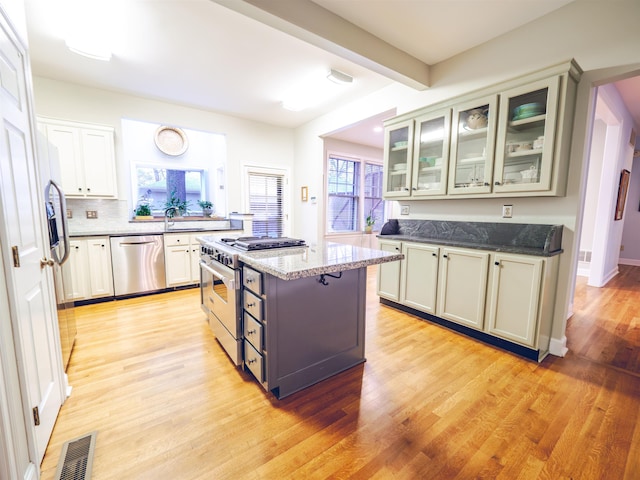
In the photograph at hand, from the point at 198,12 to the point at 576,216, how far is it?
3.39m

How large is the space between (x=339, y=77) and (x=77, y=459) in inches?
144

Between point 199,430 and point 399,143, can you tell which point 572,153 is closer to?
point 399,143

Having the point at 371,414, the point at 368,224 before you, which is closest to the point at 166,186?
the point at 368,224

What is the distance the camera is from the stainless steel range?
6.20ft

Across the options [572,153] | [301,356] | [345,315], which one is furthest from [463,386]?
[572,153]

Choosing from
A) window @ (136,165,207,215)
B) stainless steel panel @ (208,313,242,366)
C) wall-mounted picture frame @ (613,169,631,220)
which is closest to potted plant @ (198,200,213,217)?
window @ (136,165,207,215)

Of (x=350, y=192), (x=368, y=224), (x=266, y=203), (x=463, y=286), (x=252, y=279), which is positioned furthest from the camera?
(x=368, y=224)

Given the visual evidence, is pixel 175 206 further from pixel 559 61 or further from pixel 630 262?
pixel 630 262

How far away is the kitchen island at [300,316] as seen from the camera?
1.60 m

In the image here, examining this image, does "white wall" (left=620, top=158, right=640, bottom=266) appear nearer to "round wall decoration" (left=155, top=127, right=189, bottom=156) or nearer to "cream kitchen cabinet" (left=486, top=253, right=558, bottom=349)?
"cream kitchen cabinet" (left=486, top=253, right=558, bottom=349)

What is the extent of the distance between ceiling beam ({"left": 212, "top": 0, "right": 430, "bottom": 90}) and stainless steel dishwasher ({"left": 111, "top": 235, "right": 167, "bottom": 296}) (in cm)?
300

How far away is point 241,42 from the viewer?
2.54 metres

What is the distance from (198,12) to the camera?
84.8 inches

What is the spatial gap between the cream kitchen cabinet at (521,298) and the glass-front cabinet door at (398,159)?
4.19 ft
